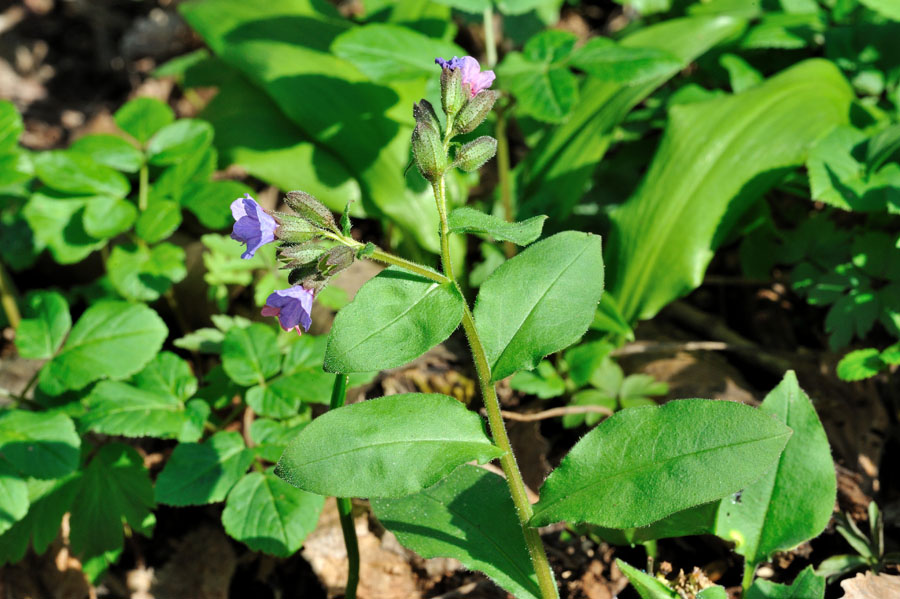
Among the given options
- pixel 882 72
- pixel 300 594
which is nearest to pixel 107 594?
pixel 300 594

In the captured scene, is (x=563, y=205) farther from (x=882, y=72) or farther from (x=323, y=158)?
(x=882, y=72)

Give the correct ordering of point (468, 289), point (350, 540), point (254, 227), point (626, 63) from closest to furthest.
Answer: point (254, 227), point (350, 540), point (626, 63), point (468, 289)

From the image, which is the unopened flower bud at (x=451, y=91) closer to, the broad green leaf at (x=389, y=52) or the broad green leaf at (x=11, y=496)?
the broad green leaf at (x=389, y=52)

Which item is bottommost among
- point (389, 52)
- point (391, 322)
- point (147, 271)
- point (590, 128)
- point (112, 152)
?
point (147, 271)

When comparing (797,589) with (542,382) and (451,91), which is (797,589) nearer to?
(542,382)

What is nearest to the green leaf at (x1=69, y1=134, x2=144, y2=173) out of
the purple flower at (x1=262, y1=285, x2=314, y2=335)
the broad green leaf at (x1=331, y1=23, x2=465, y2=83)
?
the broad green leaf at (x1=331, y1=23, x2=465, y2=83)

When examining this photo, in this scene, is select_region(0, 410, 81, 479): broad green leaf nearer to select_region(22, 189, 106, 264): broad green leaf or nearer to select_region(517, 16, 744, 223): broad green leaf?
select_region(22, 189, 106, 264): broad green leaf

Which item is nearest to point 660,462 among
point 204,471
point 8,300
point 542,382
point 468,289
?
point 542,382
